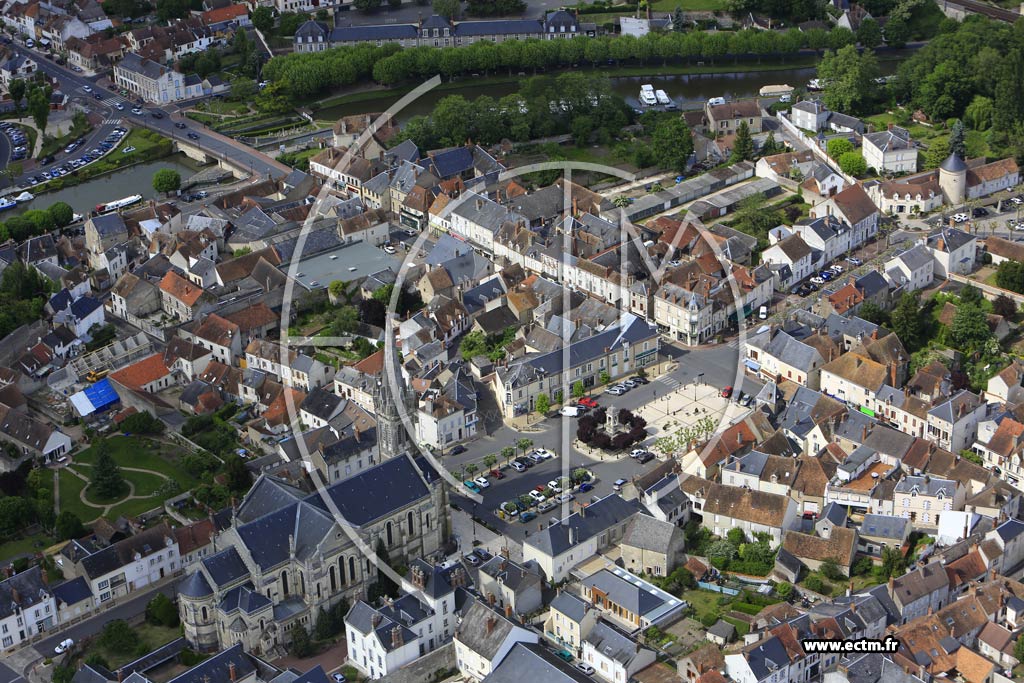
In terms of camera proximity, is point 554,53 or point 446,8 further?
point 446,8

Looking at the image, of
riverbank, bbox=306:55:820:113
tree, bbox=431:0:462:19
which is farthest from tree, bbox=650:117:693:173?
tree, bbox=431:0:462:19

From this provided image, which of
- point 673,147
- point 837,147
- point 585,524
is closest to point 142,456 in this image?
point 585,524

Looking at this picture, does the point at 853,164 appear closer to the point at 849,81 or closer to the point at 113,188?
the point at 849,81

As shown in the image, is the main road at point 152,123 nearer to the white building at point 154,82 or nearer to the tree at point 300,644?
the white building at point 154,82

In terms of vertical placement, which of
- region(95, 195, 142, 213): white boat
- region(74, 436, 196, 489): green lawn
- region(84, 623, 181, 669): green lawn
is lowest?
region(84, 623, 181, 669): green lawn

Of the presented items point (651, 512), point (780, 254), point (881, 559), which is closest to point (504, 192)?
point (780, 254)

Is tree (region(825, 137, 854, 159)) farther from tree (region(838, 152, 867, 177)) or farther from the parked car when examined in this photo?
the parked car
